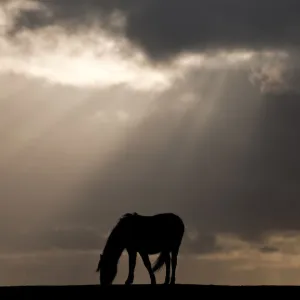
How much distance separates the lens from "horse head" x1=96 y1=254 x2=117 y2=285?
3412 cm

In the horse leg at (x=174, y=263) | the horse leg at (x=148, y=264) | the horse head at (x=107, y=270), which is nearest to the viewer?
the horse leg at (x=148, y=264)

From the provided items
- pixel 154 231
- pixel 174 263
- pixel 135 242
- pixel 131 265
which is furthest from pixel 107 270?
pixel 174 263

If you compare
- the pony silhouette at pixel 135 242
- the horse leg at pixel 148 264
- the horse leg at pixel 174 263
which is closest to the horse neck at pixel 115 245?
the pony silhouette at pixel 135 242

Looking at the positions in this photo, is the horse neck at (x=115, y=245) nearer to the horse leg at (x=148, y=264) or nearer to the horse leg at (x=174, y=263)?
the horse leg at (x=148, y=264)
